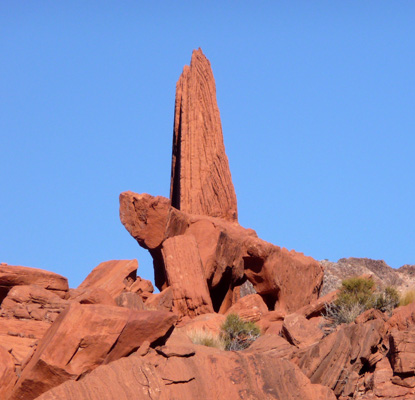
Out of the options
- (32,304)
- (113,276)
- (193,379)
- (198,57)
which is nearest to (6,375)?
(193,379)

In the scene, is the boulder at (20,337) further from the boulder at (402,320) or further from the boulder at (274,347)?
the boulder at (402,320)

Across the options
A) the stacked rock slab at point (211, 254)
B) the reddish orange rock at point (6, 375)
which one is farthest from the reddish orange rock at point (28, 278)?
the reddish orange rock at point (6, 375)

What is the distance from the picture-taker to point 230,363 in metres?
16.5

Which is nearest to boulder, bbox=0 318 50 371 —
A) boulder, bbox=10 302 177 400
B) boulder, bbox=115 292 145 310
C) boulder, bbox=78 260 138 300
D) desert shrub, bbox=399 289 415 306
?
boulder, bbox=10 302 177 400

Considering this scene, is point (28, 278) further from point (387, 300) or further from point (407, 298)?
point (407, 298)

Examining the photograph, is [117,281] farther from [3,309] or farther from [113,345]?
[113,345]

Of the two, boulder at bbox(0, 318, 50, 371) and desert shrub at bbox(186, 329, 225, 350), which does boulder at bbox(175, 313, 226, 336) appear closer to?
desert shrub at bbox(186, 329, 225, 350)

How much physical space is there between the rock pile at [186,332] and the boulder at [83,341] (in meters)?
0.02

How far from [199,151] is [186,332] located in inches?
761

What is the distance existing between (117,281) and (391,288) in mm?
10402

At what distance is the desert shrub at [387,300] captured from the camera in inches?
885

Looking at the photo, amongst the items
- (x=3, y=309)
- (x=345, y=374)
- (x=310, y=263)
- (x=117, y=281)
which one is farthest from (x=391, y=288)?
(x=3, y=309)

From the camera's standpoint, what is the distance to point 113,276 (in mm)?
28281

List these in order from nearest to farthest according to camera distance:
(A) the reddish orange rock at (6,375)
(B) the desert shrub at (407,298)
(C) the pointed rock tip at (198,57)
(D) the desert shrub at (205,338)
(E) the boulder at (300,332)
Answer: (A) the reddish orange rock at (6,375), (E) the boulder at (300,332), (D) the desert shrub at (205,338), (B) the desert shrub at (407,298), (C) the pointed rock tip at (198,57)
